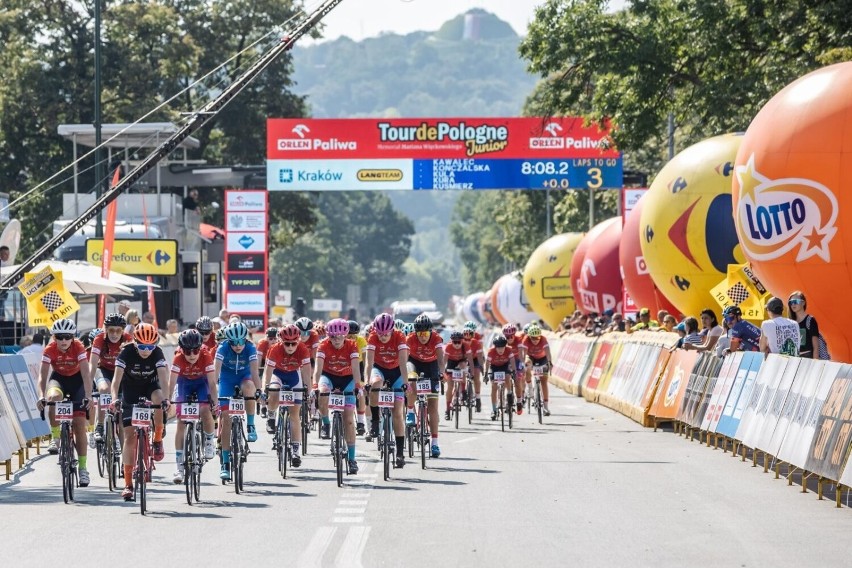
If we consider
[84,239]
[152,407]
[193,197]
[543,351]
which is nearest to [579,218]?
[193,197]

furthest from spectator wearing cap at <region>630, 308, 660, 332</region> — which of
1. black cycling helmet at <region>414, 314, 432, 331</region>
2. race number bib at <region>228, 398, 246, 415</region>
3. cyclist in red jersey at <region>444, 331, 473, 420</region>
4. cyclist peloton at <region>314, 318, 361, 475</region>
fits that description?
race number bib at <region>228, 398, 246, 415</region>

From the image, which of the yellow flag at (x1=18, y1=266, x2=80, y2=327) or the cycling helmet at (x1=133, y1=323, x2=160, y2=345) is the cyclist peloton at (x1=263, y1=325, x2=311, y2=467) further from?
the yellow flag at (x1=18, y1=266, x2=80, y2=327)

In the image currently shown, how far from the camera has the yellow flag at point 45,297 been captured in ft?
84.1

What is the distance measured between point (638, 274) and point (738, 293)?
7.64 m

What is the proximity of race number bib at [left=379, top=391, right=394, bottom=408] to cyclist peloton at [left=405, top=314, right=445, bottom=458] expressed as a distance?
1907 millimetres

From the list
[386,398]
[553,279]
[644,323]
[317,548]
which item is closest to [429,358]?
[386,398]

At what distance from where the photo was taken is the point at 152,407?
49.7 feet

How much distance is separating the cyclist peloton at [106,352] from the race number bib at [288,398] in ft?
6.45

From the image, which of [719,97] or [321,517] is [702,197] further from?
[321,517]

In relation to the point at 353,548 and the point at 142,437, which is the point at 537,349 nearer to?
the point at 142,437

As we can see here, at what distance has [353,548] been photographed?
1142 cm

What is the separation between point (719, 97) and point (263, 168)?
18.3 m

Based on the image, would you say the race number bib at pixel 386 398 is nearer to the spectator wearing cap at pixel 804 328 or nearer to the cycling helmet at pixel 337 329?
the cycling helmet at pixel 337 329

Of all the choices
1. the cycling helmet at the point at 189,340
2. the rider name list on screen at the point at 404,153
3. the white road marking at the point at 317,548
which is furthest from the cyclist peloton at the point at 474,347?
the rider name list on screen at the point at 404,153
